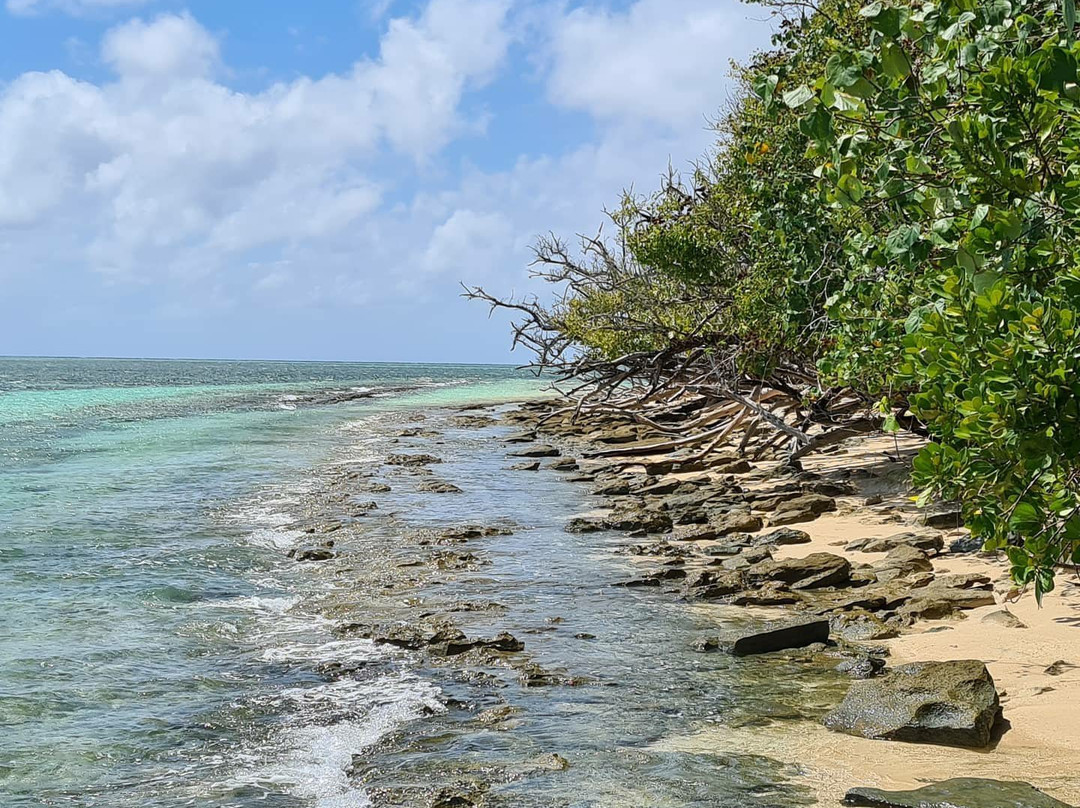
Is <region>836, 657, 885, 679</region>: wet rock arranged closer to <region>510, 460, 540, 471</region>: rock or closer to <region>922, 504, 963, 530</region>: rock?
<region>922, 504, 963, 530</region>: rock

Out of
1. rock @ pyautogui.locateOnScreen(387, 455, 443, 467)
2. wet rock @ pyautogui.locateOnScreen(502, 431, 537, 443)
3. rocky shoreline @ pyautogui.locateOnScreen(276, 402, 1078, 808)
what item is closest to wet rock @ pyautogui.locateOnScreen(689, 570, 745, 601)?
rocky shoreline @ pyautogui.locateOnScreen(276, 402, 1078, 808)

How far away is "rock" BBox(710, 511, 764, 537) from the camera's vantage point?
49.8 ft

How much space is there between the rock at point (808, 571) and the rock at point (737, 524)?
2.85 m

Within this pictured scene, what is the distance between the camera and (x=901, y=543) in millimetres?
12820

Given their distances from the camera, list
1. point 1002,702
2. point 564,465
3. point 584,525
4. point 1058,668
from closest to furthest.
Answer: point 1002,702
point 1058,668
point 584,525
point 564,465

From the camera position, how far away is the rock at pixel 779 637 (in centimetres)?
913

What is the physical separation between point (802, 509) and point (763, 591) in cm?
468

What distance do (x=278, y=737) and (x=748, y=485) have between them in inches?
517

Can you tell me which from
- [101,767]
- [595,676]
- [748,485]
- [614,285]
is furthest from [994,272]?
[614,285]

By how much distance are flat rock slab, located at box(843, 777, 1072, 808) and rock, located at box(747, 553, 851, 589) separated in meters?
5.54

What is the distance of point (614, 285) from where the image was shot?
26.0 meters

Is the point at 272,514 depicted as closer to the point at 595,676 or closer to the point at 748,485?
the point at 748,485

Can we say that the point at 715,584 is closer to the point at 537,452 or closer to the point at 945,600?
the point at 945,600

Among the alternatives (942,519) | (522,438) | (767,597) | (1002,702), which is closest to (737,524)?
(942,519)
